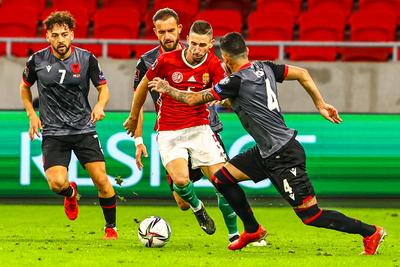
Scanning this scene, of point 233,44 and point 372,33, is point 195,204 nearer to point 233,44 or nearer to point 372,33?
point 233,44

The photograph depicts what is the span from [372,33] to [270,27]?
176 cm

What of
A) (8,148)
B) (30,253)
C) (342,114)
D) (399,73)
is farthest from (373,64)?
(30,253)

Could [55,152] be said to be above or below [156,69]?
below

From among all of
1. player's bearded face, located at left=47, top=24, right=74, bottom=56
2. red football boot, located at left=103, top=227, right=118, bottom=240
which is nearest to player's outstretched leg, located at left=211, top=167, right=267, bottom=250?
red football boot, located at left=103, top=227, right=118, bottom=240

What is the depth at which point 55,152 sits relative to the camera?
1161 cm

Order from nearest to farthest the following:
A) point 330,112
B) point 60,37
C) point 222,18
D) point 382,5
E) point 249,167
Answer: point 330,112 → point 249,167 → point 60,37 → point 382,5 → point 222,18

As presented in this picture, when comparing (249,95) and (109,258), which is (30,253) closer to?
(109,258)

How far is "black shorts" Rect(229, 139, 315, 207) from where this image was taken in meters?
9.77

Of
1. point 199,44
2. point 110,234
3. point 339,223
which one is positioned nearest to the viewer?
point 339,223

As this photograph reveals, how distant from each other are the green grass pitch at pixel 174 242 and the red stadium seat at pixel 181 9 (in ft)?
19.0

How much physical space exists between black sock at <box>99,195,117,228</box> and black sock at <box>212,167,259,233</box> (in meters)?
1.76

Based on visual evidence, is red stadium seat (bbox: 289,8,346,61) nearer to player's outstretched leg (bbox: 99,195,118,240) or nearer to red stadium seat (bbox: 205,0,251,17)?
red stadium seat (bbox: 205,0,251,17)

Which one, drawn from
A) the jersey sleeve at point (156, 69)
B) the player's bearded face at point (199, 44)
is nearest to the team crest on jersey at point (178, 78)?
the jersey sleeve at point (156, 69)

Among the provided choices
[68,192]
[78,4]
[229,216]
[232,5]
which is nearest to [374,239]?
[229,216]
